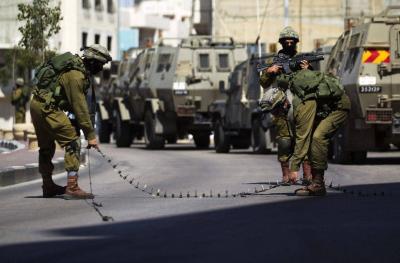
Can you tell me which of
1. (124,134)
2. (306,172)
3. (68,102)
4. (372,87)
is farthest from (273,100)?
(124,134)

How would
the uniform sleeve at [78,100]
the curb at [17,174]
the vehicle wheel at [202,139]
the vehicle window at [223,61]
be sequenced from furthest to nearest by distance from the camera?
1. the vehicle wheel at [202,139]
2. the vehicle window at [223,61]
3. the curb at [17,174]
4. the uniform sleeve at [78,100]

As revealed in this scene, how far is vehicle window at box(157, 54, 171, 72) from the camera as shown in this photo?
34.0 m

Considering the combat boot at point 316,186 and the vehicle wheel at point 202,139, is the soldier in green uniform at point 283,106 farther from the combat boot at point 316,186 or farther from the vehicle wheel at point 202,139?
the vehicle wheel at point 202,139

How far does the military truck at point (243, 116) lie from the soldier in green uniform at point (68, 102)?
537 inches

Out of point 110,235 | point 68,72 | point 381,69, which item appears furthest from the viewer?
point 381,69

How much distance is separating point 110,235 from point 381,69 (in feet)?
41.4

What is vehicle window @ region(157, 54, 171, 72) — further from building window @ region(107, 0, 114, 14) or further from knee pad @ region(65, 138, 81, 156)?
building window @ region(107, 0, 114, 14)

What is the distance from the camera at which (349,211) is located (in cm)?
1207

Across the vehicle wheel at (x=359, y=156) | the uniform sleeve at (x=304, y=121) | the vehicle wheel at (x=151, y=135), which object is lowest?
the vehicle wheel at (x=151, y=135)

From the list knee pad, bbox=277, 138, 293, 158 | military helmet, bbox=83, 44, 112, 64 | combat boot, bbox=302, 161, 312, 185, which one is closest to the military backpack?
combat boot, bbox=302, 161, 312, 185

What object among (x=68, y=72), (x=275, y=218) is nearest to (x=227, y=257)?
(x=275, y=218)

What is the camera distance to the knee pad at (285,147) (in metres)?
16.3

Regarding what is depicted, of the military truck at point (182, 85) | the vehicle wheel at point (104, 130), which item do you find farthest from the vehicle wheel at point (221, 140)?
the vehicle wheel at point (104, 130)

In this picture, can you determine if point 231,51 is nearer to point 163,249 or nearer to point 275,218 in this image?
point 275,218
